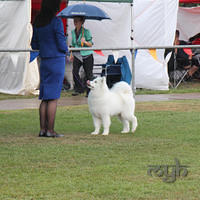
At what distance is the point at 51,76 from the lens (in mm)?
8227

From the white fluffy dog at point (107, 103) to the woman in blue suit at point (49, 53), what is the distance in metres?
0.53

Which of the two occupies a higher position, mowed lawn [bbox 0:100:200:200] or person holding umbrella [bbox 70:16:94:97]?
mowed lawn [bbox 0:100:200:200]

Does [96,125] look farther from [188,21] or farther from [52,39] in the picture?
[188,21]

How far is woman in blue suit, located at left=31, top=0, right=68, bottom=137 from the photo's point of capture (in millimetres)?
8016

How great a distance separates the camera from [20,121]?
33.4 feet

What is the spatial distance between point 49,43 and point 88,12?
6.65 metres

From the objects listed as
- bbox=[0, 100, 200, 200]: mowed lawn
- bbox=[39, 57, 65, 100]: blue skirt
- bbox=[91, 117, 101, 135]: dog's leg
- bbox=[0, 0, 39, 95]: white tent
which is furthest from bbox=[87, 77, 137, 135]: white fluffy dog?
bbox=[0, 0, 39, 95]: white tent

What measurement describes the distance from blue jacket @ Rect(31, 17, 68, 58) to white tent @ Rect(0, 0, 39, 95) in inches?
259

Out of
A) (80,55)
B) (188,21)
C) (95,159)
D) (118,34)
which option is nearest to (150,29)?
(118,34)

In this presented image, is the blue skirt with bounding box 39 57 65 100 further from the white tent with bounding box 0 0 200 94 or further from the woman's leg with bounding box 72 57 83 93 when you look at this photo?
the white tent with bounding box 0 0 200 94

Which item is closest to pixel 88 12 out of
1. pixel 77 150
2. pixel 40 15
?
pixel 40 15

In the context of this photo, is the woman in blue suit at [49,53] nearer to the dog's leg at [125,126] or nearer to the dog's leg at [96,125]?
the dog's leg at [96,125]

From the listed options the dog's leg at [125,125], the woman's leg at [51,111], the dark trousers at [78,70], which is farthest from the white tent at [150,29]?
the woman's leg at [51,111]

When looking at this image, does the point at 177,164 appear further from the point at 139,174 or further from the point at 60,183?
the point at 60,183
